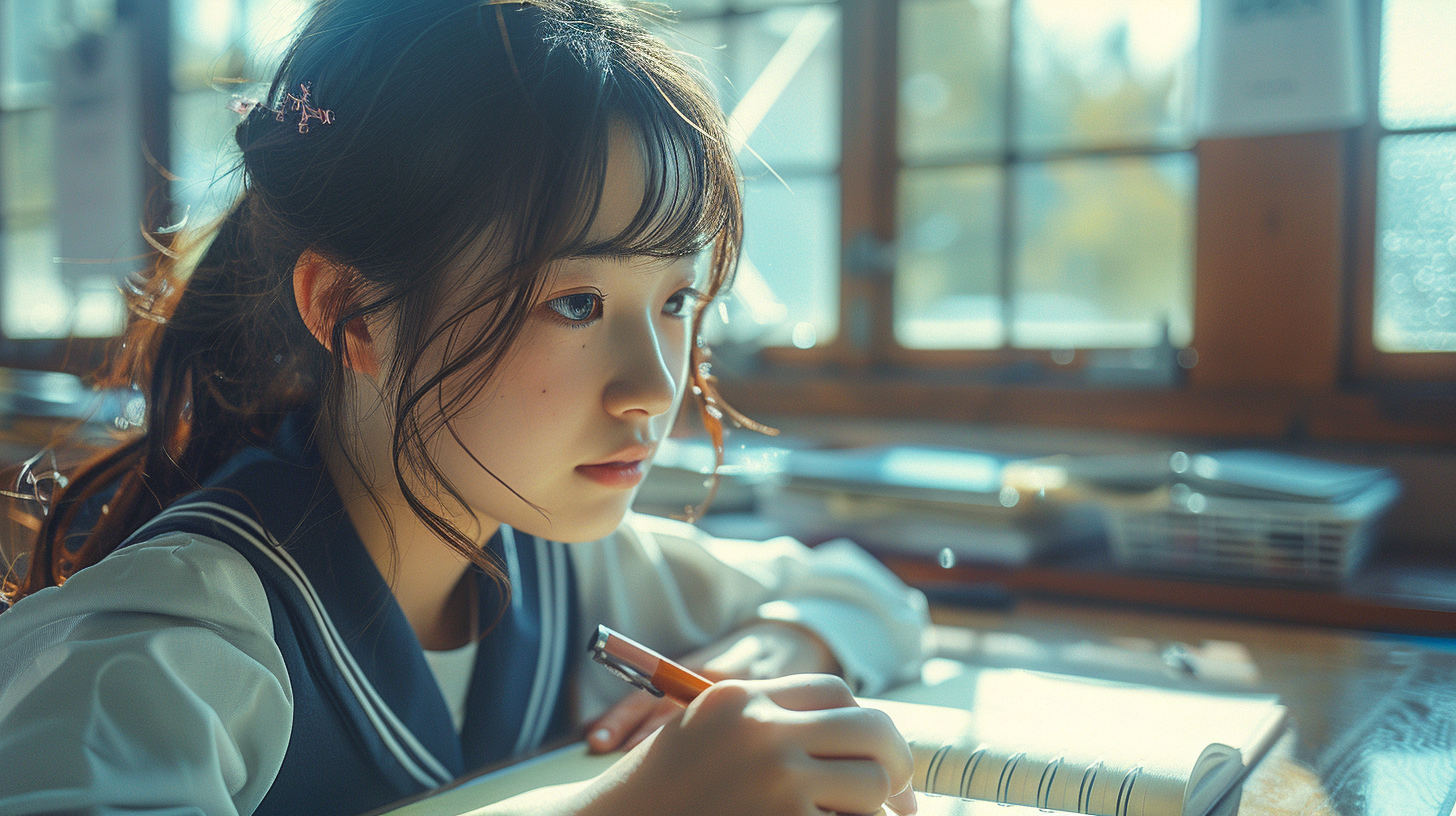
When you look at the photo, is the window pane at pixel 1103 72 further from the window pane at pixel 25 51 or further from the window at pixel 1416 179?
the window pane at pixel 25 51

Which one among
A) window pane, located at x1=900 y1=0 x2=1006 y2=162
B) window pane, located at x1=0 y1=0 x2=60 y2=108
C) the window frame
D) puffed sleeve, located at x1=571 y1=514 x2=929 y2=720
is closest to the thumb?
puffed sleeve, located at x1=571 y1=514 x2=929 y2=720

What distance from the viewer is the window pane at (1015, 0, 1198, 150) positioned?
140 centimetres

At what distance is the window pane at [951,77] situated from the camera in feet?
5.02

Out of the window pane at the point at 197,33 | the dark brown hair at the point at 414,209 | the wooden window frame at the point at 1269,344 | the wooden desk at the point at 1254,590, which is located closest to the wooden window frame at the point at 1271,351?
the wooden window frame at the point at 1269,344

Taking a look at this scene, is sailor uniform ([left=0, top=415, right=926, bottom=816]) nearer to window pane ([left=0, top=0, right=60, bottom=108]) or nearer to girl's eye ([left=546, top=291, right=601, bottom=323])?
girl's eye ([left=546, top=291, right=601, bottom=323])

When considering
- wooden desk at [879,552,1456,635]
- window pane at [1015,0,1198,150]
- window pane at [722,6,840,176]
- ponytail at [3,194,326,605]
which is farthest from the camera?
window pane at [722,6,840,176]

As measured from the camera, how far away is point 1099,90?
57.2 inches

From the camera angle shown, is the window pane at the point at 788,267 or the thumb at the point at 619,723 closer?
the thumb at the point at 619,723

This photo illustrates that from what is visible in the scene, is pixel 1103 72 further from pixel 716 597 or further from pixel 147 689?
pixel 147 689

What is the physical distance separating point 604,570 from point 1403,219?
1.05 metres

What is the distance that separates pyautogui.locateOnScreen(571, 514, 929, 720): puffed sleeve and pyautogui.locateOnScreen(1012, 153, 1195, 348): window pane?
0.74 metres

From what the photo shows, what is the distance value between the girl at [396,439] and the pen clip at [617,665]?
0.14 ft

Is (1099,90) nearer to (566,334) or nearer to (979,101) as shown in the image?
(979,101)

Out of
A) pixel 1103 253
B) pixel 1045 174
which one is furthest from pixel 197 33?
pixel 1103 253
